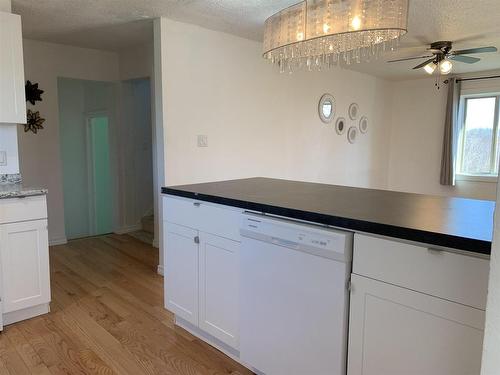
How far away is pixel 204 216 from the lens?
212cm

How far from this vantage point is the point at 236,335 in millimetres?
1997

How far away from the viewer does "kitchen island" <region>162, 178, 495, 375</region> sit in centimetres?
120

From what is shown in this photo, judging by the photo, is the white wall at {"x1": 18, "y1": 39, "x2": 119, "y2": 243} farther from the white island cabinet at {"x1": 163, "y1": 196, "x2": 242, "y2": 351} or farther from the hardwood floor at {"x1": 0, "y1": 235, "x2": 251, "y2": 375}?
the white island cabinet at {"x1": 163, "y1": 196, "x2": 242, "y2": 351}

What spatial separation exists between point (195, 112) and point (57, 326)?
2072 mm

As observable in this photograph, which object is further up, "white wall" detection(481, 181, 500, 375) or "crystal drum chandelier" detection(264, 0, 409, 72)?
"crystal drum chandelier" detection(264, 0, 409, 72)

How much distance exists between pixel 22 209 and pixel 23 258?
33cm

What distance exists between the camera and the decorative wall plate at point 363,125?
18.9 ft

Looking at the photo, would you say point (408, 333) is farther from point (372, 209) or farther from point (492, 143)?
point (492, 143)

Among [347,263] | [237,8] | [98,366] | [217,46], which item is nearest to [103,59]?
[217,46]

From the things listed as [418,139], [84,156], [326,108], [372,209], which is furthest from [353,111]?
[372,209]

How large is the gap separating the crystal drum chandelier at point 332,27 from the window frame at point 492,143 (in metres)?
4.17

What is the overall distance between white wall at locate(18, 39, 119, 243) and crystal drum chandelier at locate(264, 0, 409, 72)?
296 cm

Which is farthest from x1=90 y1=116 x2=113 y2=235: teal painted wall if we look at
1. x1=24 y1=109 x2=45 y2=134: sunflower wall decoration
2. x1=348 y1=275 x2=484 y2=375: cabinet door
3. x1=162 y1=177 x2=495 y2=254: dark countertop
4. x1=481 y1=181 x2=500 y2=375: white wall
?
x1=481 y1=181 x2=500 y2=375: white wall

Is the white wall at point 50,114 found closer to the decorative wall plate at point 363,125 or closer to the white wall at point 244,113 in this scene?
the white wall at point 244,113
